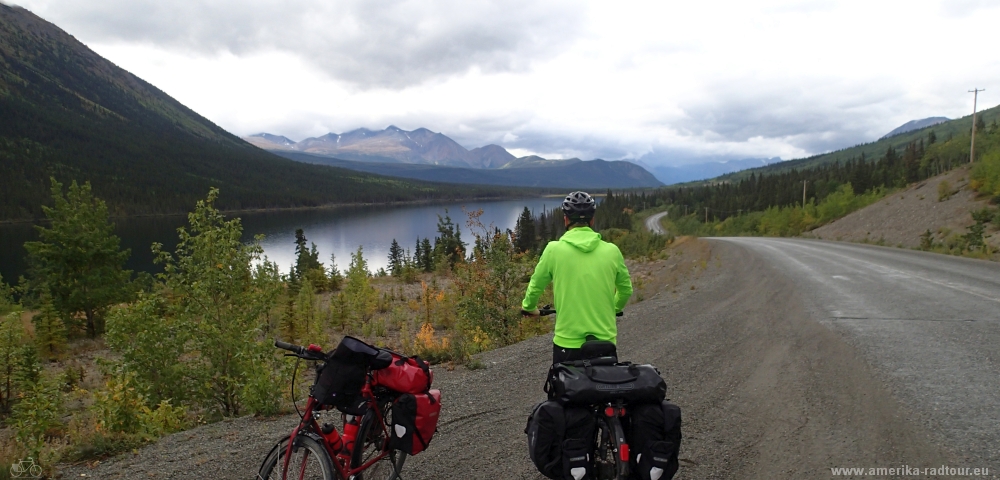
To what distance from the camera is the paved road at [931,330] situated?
15.0 ft

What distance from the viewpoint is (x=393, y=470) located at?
384cm

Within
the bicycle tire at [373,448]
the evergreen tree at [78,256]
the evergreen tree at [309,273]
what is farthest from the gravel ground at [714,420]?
the evergreen tree at [309,273]

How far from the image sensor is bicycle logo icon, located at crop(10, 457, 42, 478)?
4.28m

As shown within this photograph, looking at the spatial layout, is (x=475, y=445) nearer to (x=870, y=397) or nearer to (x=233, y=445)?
(x=233, y=445)

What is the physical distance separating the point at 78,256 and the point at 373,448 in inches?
764

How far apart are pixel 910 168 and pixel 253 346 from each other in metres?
73.2

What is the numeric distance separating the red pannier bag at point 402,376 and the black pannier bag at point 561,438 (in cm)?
95

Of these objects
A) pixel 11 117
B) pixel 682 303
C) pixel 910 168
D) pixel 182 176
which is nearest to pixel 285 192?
pixel 182 176

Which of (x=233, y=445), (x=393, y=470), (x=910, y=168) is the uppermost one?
(x=910, y=168)

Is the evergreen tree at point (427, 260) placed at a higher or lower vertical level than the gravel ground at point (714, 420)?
lower

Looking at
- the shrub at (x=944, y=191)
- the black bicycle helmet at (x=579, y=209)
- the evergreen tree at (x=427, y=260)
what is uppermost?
the shrub at (x=944, y=191)

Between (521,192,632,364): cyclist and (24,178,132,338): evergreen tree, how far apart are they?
786 inches

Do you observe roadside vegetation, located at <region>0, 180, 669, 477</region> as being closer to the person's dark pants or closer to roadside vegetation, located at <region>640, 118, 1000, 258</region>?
the person's dark pants

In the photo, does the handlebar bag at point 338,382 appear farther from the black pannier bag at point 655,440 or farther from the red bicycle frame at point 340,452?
the black pannier bag at point 655,440
